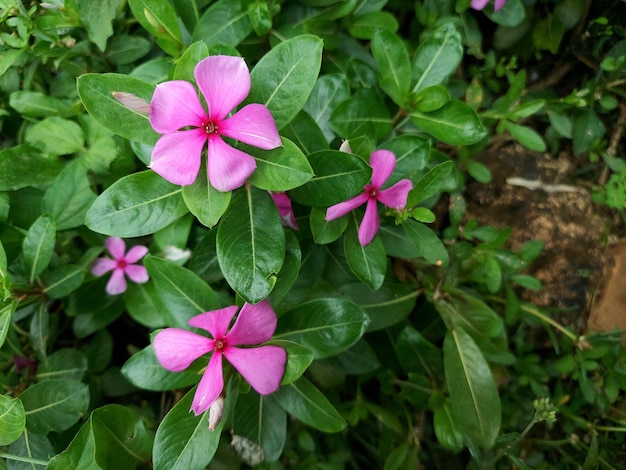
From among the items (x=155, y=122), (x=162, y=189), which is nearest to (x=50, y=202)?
(x=162, y=189)

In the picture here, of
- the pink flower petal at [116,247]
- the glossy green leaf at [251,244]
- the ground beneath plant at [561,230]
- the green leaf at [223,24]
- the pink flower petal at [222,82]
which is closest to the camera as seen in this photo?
the pink flower petal at [222,82]

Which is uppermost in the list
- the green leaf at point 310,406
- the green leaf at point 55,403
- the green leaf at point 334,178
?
the green leaf at point 334,178

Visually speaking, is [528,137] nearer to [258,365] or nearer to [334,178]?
[334,178]

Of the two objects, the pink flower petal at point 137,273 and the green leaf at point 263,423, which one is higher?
the pink flower petal at point 137,273

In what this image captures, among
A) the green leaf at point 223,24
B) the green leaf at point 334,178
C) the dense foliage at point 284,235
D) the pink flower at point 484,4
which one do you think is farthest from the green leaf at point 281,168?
the pink flower at point 484,4

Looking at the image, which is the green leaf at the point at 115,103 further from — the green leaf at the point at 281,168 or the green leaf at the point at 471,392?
the green leaf at the point at 471,392

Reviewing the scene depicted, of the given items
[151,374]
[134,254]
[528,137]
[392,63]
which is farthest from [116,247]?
[528,137]

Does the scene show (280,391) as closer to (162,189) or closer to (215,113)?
(162,189)
